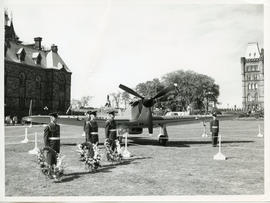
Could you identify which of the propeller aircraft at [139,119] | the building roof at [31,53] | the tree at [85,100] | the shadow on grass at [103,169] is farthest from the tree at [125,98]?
the shadow on grass at [103,169]

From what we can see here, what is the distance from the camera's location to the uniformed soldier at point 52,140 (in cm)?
726

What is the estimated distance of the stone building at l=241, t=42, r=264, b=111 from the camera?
8.84 metres

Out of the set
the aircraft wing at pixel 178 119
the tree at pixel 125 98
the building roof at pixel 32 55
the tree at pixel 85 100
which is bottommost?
the aircraft wing at pixel 178 119

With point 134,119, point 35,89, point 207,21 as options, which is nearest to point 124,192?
point 134,119

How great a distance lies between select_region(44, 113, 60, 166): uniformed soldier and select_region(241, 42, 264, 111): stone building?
5.73m

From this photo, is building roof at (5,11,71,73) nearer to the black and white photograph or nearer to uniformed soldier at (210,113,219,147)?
the black and white photograph

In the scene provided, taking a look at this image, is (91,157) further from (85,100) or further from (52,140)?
(85,100)

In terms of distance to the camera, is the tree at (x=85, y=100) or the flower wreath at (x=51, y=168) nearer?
the flower wreath at (x=51, y=168)

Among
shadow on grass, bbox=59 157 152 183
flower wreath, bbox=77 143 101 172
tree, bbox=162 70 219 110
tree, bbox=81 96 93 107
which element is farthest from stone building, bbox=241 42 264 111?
tree, bbox=81 96 93 107

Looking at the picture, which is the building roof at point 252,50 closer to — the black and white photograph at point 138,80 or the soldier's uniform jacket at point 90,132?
the black and white photograph at point 138,80

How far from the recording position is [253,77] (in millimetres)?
9500

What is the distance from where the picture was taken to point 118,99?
12.0m

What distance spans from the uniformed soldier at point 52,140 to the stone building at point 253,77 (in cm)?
573

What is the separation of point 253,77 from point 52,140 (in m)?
6.45
